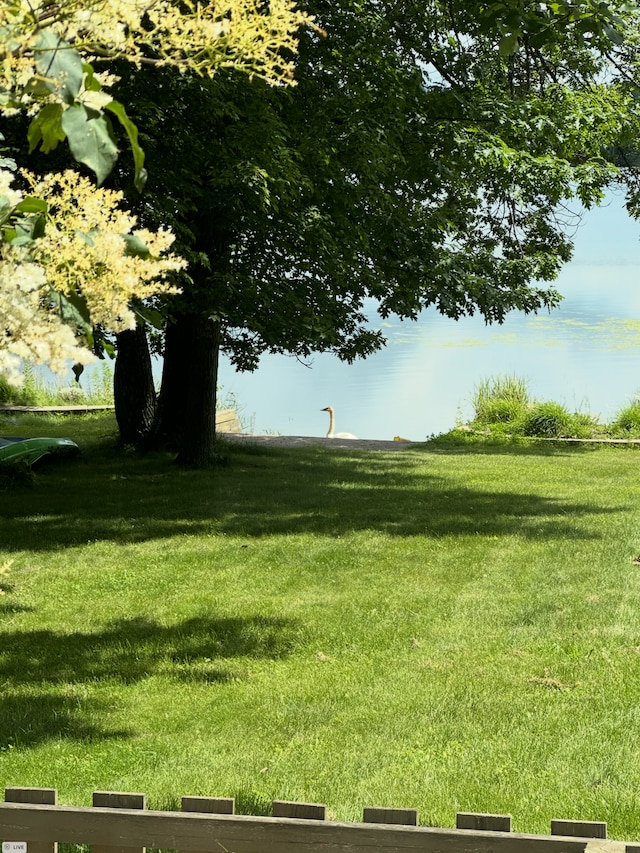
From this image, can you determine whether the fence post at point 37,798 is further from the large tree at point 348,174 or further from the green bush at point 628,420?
the green bush at point 628,420

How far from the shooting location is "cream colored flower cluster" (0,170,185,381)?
255 cm

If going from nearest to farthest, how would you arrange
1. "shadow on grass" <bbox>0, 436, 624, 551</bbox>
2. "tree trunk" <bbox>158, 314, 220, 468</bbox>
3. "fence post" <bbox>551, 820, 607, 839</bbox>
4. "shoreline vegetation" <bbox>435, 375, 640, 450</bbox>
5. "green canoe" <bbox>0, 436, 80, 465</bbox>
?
1. "fence post" <bbox>551, 820, 607, 839</bbox>
2. "shadow on grass" <bbox>0, 436, 624, 551</bbox>
3. "tree trunk" <bbox>158, 314, 220, 468</bbox>
4. "green canoe" <bbox>0, 436, 80, 465</bbox>
5. "shoreline vegetation" <bbox>435, 375, 640, 450</bbox>

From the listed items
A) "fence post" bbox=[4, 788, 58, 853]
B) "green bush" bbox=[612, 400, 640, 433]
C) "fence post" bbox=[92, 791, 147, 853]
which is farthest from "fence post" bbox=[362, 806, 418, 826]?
"green bush" bbox=[612, 400, 640, 433]

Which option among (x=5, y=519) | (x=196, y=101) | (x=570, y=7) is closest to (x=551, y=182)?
(x=196, y=101)

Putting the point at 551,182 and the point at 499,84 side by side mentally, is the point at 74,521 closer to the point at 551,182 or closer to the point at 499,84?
the point at 551,182

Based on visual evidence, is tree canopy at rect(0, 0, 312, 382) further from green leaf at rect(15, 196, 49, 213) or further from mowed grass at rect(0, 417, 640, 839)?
mowed grass at rect(0, 417, 640, 839)

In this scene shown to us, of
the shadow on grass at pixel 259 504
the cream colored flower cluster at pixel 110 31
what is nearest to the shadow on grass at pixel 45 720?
the cream colored flower cluster at pixel 110 31

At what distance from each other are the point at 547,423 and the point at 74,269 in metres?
19.2

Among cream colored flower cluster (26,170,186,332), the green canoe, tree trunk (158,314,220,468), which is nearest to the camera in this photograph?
cream colored flower cluster (26,170,186,332)

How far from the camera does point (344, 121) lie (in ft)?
41.0

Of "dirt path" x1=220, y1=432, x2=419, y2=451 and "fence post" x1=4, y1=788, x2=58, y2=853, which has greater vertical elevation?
"dirt path" x1=220, y1=432, x2=419, y2=451

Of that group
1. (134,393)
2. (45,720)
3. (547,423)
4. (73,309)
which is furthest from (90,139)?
(547,423)

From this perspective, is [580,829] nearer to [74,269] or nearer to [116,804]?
[116,804]

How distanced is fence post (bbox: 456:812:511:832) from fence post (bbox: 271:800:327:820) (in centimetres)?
42
